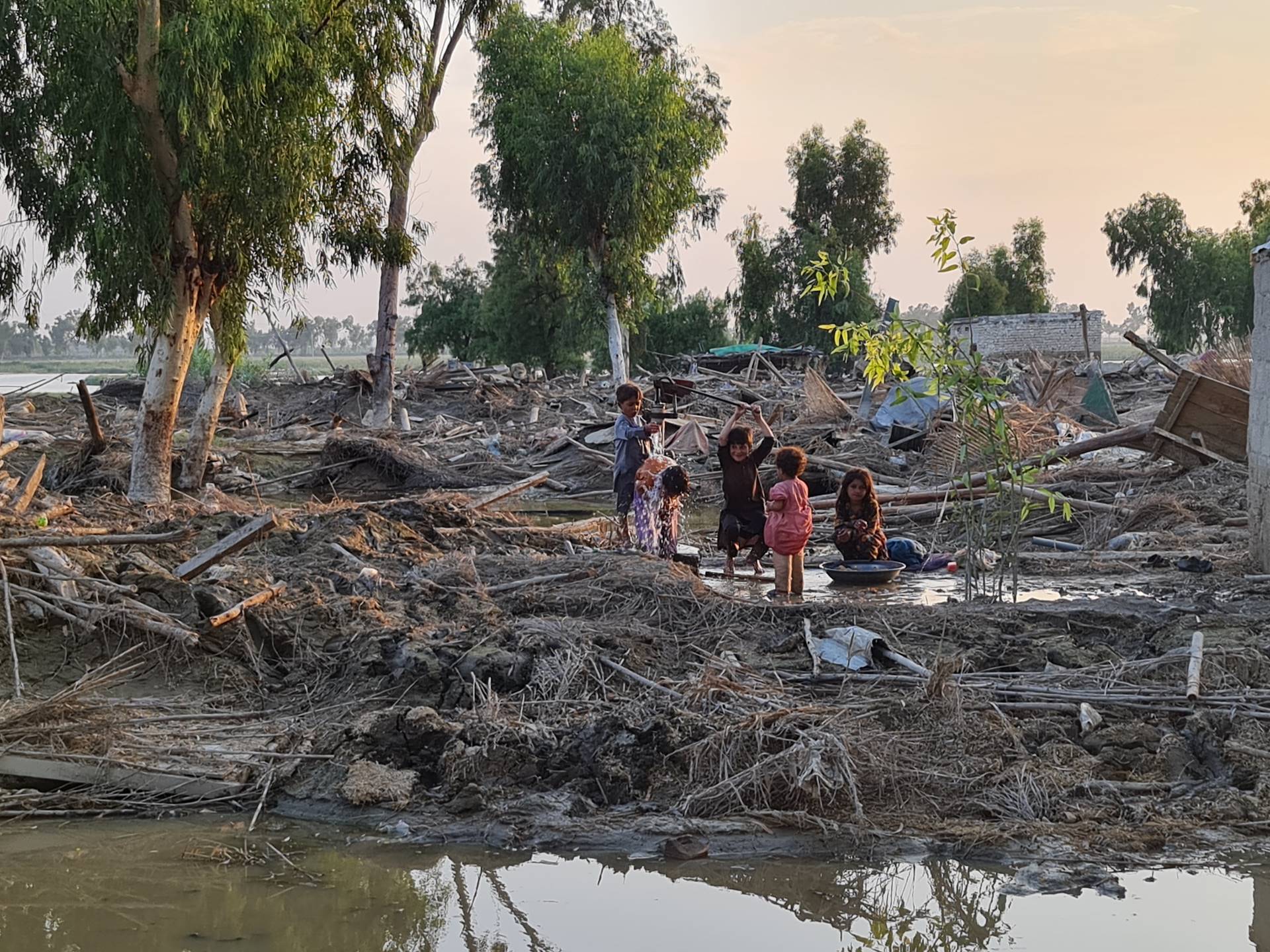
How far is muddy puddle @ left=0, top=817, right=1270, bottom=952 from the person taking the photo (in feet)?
12.9

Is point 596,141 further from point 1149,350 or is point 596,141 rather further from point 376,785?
point 376,785

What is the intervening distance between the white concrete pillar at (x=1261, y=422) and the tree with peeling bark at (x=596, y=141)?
20915mm

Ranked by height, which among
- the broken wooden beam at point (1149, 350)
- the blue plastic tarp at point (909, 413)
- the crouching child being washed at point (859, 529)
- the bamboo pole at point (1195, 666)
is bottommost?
the bamboo pole at point (1195, 666)

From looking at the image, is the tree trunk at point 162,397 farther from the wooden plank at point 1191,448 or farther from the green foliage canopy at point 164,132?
the wooden plank at point 1191,448

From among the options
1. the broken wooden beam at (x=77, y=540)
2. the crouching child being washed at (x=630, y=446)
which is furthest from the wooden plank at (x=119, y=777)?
the crouching child being washed at (x=630, y=446)

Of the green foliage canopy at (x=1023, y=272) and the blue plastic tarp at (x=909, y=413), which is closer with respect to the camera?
the blue plastic tarp at (x=909, y=413)

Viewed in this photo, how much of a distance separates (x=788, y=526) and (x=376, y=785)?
14.3 feet

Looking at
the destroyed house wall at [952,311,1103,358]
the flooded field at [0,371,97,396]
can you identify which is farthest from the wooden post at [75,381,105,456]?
the destroyed house wall at [952,311,1103,358]

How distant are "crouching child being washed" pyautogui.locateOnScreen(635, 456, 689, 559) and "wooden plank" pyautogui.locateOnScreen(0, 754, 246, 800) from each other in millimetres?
4735

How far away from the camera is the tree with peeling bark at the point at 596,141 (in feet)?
93.9

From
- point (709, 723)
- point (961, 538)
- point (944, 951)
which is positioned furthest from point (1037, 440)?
point (944, 951)

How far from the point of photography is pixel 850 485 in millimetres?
9297

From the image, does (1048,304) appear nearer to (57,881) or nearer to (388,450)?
(388,450)

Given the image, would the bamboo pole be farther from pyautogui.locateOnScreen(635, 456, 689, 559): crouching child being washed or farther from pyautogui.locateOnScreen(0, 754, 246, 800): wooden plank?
pyautogui.locateOnScreen(635, 456, 689, 559): crouching child being washed
